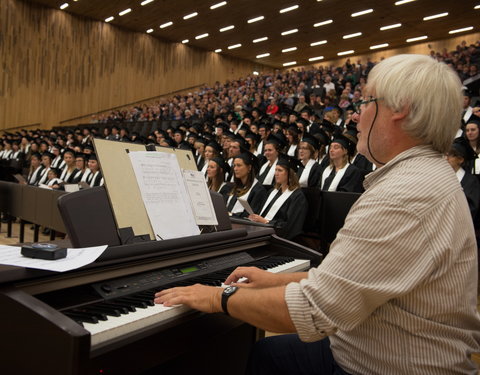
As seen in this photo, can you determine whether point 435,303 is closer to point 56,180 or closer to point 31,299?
point 31,299

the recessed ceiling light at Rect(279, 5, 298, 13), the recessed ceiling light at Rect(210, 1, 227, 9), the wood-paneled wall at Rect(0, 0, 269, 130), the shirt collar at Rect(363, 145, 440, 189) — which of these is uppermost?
the recessed ceiling light at Rect(279, 5, 298, 13)

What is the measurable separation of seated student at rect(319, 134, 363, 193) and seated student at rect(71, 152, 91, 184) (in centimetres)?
570

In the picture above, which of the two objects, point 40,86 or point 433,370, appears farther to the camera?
point 40,86

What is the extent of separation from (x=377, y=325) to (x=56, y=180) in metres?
9.56

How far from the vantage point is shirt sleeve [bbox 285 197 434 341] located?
115 centimetres

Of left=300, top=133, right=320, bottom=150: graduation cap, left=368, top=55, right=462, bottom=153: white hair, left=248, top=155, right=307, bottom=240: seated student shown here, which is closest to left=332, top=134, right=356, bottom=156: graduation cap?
left=300, top=133, right=320, bottom=150: graduation cap

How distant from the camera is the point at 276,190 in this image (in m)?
6.09

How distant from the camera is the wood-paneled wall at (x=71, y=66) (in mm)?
19419

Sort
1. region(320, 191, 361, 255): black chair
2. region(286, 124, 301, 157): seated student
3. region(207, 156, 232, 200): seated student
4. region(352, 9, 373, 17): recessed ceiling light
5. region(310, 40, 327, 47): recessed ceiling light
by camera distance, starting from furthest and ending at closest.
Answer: region(310, 40, 327, 47): recessed ceiling light, region(352, 9, 373, 17): recessed ceiling light, region(286, 124, 301, 157): seated student, region(207, 156, 232, 200): seated student, region(320, 191, 361, 255): black chair

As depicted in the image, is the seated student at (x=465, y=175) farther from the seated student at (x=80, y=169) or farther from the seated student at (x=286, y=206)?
the seated student at (x=80, y=169)

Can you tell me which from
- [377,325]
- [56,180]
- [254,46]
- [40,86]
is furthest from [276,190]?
[254,46]

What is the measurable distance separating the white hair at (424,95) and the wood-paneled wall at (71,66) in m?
21.5

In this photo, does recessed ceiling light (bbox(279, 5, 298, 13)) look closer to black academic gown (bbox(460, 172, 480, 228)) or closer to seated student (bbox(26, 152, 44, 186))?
seated student (bbox(26, 152, 44, 186))

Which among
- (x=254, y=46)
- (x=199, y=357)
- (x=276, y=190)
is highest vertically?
(x=254, y=46)
